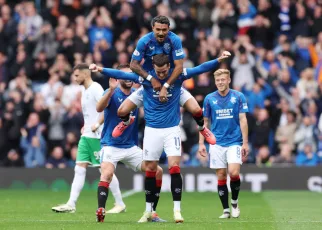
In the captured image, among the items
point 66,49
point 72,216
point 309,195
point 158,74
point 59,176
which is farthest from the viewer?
point 66,49

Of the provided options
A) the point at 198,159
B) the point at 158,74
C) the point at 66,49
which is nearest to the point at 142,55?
the point at 158,74

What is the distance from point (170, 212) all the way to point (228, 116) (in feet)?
7.31

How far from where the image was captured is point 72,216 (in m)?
17.0

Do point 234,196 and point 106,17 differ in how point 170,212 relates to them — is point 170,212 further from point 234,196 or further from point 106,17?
point 106,17

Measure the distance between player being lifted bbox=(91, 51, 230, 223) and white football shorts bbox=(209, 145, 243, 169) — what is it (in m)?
2.02

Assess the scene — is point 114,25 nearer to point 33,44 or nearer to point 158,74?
point 33,44

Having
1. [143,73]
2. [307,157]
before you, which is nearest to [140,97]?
[143,73]

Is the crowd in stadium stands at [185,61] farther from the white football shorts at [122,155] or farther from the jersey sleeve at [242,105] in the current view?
the white football shorts at [122,155]

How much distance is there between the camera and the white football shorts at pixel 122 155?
16.9 meters

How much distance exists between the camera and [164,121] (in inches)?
605

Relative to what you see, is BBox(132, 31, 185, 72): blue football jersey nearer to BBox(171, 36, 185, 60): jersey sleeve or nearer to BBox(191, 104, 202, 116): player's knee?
BBox(171, 36, 185, 60): jersey sleeve

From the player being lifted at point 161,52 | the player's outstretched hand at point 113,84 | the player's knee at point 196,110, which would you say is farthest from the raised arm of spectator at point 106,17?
the player's knee at point 196,110

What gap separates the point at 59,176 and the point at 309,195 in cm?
658

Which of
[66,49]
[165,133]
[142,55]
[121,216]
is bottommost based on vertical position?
[121,216]
